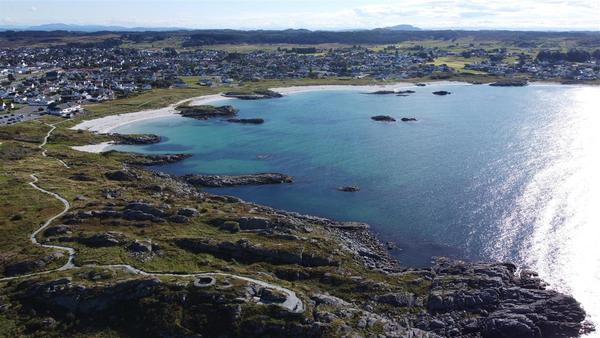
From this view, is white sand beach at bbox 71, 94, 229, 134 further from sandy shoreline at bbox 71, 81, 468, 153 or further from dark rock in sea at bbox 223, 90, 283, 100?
dark rock in sea at bbox 223, 90, 283, 100

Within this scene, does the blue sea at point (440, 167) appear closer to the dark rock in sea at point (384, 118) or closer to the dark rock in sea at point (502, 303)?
the dark rock in sea at point (502, 303)

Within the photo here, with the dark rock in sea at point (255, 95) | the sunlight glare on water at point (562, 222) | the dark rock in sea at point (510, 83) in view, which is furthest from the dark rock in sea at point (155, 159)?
the dark rock in sea at point (510, 83)

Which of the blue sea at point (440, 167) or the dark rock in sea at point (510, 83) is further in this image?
the dark rock in sea at point (510, 83)

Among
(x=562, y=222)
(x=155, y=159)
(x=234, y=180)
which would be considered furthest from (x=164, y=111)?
(x=562, y=222)

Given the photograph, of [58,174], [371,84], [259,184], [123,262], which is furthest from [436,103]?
[123,262]

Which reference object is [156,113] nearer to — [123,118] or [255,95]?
[123,118]
